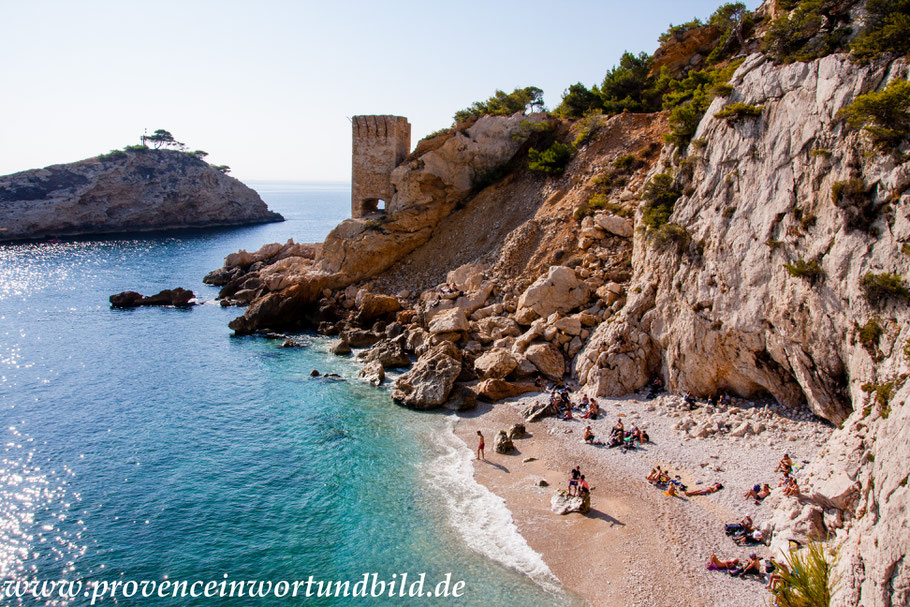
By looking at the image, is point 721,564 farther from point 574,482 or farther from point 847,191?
point 847,191

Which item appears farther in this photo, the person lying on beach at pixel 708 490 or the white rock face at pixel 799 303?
the person lying on beach at pixel 708 490

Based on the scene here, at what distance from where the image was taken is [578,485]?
19156 mm

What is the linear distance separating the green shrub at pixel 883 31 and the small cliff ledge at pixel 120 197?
101 meters

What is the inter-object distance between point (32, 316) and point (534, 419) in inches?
1644

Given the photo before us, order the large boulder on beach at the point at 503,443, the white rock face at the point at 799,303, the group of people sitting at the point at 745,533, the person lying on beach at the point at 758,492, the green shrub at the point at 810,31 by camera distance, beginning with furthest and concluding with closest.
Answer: the large boulder on beach at the point at 503,443 → the green shrub at the point at 810,31 → the person lying on beach at the point at 758,492 → the group of people sitting at the point at 745,533 → the white rock face at the point at 799,303

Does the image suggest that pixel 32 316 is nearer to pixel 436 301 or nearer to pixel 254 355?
pixel 254 355

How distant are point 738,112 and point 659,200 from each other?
211 inches

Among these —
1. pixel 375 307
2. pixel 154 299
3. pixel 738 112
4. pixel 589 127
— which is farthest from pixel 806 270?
pixel 154 299

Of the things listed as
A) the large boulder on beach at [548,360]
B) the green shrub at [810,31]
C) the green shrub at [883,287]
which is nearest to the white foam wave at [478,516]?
the large boulder on beach at [548,360]

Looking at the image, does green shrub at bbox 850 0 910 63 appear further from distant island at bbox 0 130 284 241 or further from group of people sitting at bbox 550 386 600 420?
distant island at bbox 0 130 284 241

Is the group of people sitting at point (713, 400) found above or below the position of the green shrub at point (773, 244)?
below

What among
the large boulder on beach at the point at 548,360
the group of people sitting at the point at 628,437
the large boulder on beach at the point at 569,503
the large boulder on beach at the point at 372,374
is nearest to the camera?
the large boulder on beach at the point at 569,503

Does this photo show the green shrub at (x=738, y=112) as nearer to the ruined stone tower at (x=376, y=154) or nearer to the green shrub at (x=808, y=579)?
the green shrub at (x=808, y=579)

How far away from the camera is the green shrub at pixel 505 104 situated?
149 ft
